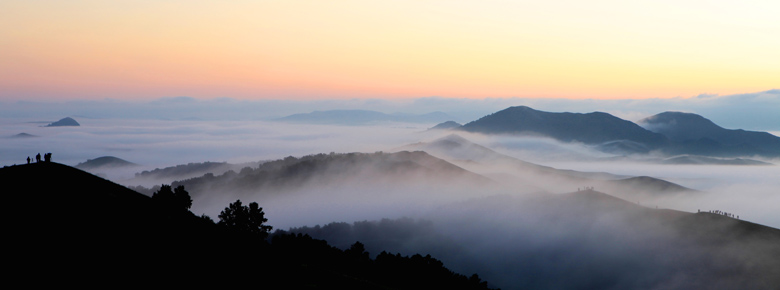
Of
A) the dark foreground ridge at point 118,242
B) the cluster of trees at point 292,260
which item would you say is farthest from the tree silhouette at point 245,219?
the dark foreground ridge at point 118,242

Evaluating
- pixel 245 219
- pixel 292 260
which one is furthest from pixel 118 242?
pixel 245 219

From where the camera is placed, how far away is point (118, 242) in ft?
224

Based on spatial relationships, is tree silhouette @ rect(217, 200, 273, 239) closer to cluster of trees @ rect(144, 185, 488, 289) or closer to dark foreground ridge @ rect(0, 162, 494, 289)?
cluster of trees @ rect(144, 185, 488, 289)

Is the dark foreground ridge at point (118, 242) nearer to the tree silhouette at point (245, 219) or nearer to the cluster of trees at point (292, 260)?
the cluster of trees at point (292, 260)

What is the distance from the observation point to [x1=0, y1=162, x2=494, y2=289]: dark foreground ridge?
62.4 meters

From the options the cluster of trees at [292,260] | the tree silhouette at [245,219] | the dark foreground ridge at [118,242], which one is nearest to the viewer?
the dark foreground ridge at [118,242]

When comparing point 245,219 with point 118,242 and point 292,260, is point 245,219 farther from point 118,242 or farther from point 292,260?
point 118,242

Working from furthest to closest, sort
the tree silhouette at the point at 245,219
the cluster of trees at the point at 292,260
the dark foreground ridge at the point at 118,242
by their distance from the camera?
the tree silhouette at the point at 245,219 → the cluster of trees at the point at 292,260 → the dark foreground ridge at the point at 118,242

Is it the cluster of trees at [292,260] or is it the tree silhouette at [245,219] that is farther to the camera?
the tree silhouette at [245,219]

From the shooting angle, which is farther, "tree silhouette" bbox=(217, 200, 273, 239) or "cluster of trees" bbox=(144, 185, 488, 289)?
"tree silhouette" bbox=(217, 200, 273, 239)

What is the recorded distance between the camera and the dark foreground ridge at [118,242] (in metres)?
62.4

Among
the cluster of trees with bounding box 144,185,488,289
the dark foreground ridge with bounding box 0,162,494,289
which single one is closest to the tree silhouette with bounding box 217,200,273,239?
the cluster of trees with bounding box 144,185,488,289

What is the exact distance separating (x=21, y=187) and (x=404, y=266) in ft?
256

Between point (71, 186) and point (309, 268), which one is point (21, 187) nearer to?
point (71, 186)
